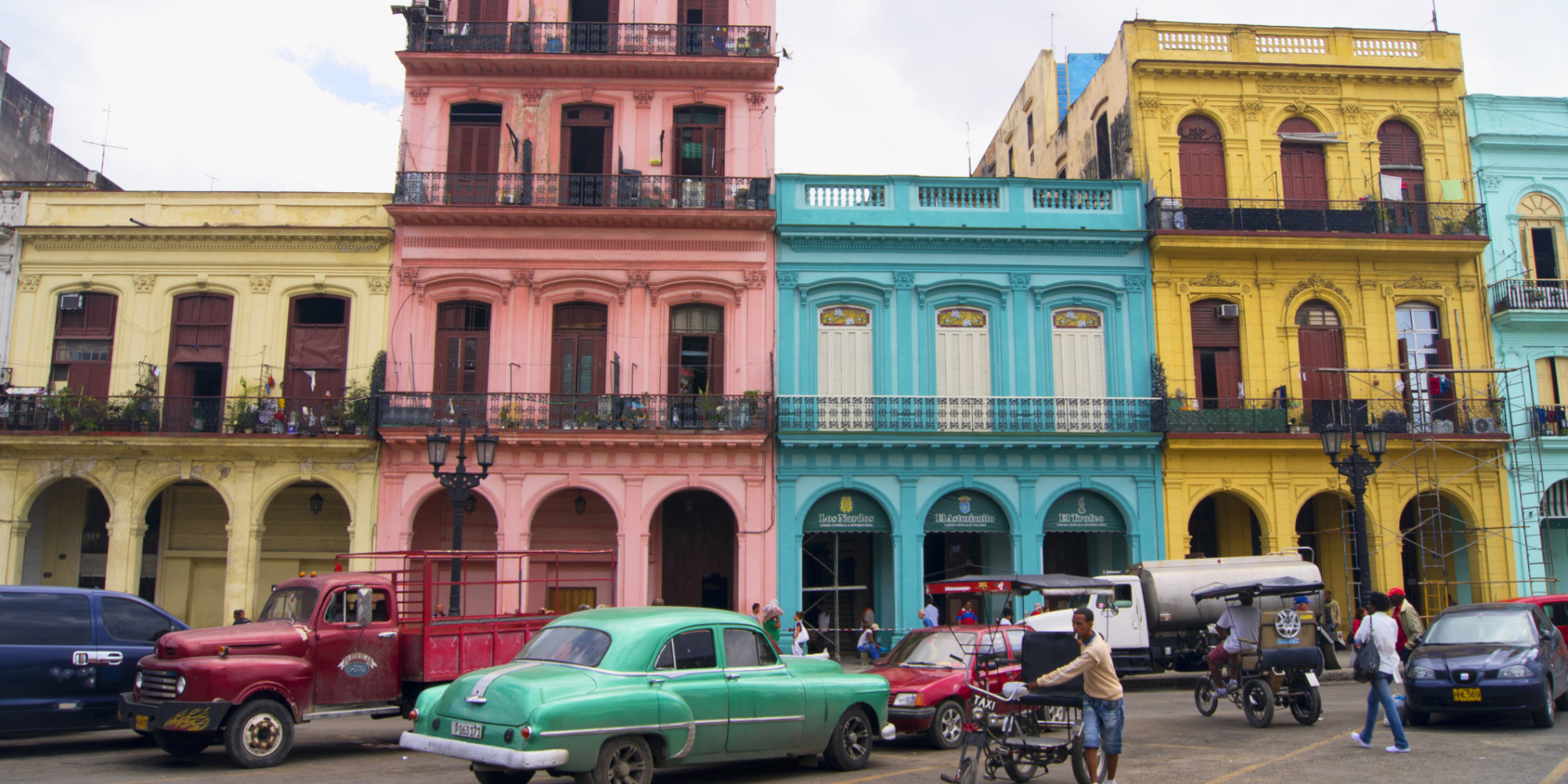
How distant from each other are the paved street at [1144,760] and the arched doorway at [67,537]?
12.0 metres

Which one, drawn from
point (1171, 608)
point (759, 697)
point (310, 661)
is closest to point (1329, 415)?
point (1171, 608)

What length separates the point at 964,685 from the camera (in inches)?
513

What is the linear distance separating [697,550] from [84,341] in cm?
1366

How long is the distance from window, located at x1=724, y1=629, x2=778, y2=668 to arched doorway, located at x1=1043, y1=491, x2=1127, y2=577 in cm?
1424

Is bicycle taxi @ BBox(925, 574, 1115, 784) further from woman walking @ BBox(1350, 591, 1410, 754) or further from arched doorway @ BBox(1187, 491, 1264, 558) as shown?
arched doorway @ BBox(1187, 491, 1264, 558)

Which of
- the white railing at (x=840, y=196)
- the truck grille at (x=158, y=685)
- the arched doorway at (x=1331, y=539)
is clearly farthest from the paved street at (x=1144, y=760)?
the white railing at (x=840, y=196)

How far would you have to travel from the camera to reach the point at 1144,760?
1117 centimetres

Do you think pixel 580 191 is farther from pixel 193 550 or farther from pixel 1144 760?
pixel 1144 760

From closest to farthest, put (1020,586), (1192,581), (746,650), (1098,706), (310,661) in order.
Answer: (1098,706)
(746,650)
(310,661)
(1020,586)
(1192,581)

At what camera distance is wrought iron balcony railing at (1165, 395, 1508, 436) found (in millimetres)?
23844

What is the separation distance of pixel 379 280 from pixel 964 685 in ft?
53.0

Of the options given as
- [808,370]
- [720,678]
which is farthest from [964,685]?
[808,370]

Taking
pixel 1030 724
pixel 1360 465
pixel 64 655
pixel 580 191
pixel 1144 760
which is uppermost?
pixel 580 191

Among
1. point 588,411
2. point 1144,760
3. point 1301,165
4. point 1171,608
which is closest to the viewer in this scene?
point 1144,760
